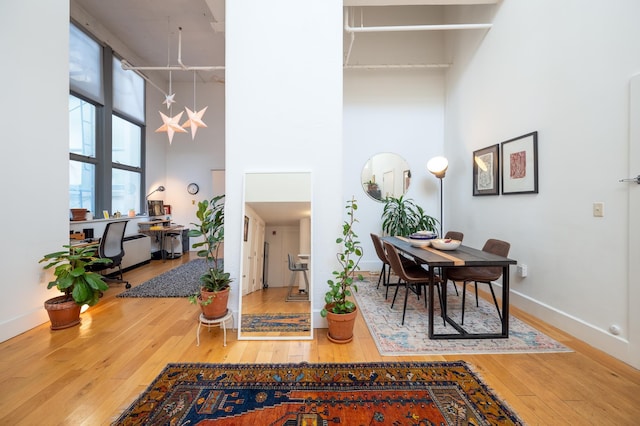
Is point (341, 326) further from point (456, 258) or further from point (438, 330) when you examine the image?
point (456, 258)

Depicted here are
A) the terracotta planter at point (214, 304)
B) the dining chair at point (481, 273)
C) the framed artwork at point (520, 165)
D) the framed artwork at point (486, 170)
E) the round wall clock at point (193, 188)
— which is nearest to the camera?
the terracotta planter at point (214, 304)

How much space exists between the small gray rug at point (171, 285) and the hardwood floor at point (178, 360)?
2.30 feet

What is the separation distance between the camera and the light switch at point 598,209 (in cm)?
204

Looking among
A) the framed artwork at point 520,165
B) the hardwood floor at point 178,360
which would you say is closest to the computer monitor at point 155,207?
the hardwood floor at point 178,360

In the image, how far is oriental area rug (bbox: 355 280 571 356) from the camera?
2053 mm

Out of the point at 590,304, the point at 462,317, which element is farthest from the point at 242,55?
the point at 590,304

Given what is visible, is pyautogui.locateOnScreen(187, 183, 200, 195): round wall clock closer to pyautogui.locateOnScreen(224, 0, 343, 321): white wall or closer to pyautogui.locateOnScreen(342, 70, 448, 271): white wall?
pyautogui.locateOnScreen(342, 70, 448, 271): white wall

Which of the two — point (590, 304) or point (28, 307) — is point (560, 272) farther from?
point (28, 307)

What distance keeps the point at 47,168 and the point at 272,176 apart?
230 centimetres

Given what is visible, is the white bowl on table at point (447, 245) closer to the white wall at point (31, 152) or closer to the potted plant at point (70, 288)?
the potted plant at point (70, 288)

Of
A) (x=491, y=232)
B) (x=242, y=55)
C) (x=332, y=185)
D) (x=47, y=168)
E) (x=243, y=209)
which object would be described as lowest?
(x=491, y=232)

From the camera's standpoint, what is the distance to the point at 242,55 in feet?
7.91

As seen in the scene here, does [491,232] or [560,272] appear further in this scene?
[491,232]

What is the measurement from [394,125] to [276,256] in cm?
339
